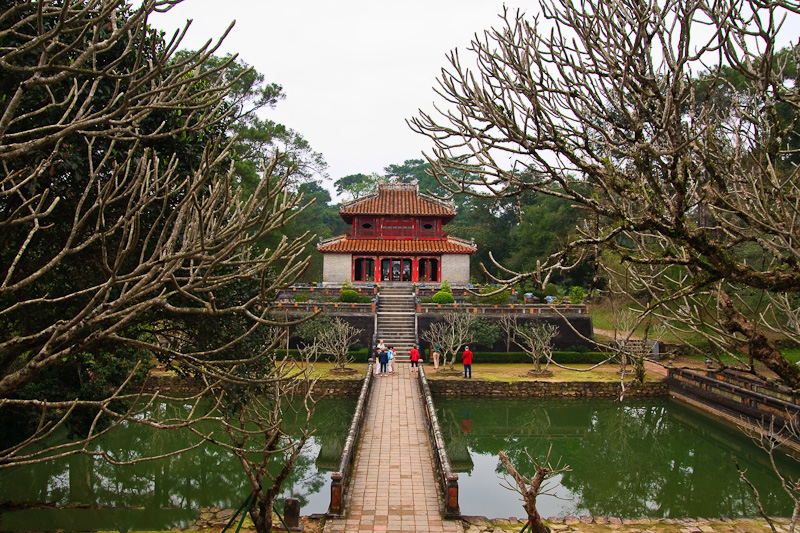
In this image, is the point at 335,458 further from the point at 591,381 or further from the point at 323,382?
the point at 591,381

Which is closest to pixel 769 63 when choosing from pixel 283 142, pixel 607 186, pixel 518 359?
pixel 607 186

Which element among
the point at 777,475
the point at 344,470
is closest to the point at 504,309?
the point at 777,475

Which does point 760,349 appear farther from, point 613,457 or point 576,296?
point 576,296

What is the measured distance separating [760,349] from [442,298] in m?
20.0

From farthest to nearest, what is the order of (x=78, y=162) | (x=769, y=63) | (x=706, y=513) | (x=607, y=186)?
(x=706, y=513) < (x=78, y=162) < (x=607, y=186) < (x=769, y=63)

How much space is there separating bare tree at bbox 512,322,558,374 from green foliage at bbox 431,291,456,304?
3.10 meters

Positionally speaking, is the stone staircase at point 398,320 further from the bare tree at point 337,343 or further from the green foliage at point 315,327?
the green foliage at point 315,327

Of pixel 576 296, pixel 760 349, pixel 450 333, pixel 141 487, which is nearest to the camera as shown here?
pixel 760 349

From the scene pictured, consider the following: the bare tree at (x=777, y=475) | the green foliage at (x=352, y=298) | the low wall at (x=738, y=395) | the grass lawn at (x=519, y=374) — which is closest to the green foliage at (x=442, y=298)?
the green foliage at (x=352, y=298)

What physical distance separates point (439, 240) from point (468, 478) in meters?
18.6

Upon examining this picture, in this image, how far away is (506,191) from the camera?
3.79 meters

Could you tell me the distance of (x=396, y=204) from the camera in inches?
1179

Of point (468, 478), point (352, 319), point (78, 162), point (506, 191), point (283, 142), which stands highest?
point (283, 142)

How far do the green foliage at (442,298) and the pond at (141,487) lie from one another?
1025 centimetres
